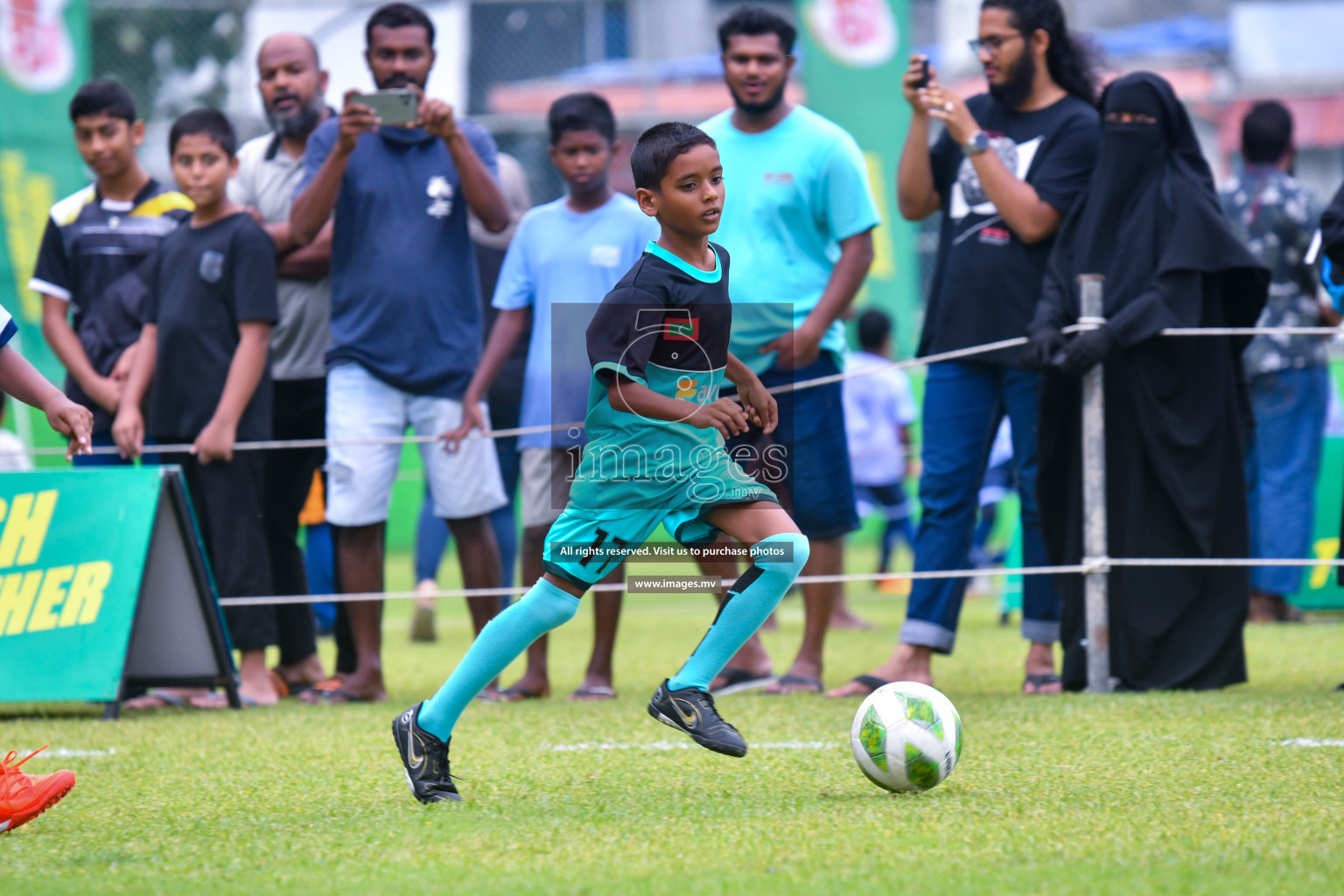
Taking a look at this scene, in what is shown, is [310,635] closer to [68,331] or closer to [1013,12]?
[68,331]

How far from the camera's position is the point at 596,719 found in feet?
17.2

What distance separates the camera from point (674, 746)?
4664 millimetres

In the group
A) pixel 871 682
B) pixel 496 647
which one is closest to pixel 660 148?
pixel 496 647

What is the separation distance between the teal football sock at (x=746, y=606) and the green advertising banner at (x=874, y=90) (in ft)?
27.6

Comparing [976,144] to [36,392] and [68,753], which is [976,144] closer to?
[36,392]

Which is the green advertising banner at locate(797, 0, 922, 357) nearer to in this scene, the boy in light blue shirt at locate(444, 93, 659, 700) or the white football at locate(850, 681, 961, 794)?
the boy in light blue shirt at locate(444, 93, 659, 700)

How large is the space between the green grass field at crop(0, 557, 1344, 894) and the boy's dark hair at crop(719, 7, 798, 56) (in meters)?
2.41

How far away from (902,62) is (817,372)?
635 centimetres

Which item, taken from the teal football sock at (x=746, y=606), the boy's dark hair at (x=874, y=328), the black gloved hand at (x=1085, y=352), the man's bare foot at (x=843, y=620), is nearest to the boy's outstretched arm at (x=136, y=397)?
the teal football sock at (x=746, y=606)

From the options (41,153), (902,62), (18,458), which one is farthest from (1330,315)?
(41,153)

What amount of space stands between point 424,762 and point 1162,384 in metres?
3.05

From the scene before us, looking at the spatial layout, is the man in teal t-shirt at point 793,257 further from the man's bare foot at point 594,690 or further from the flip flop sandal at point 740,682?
the man's bare foot at point 594,690

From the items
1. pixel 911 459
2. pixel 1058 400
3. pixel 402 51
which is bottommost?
pixel 911 459

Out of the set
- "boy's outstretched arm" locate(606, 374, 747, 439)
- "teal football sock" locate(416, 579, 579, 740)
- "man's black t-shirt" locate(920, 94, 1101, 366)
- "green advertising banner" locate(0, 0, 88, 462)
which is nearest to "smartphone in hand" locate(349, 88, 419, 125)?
"man's black t-shirt" locate(920, 94, 1101, 366)
